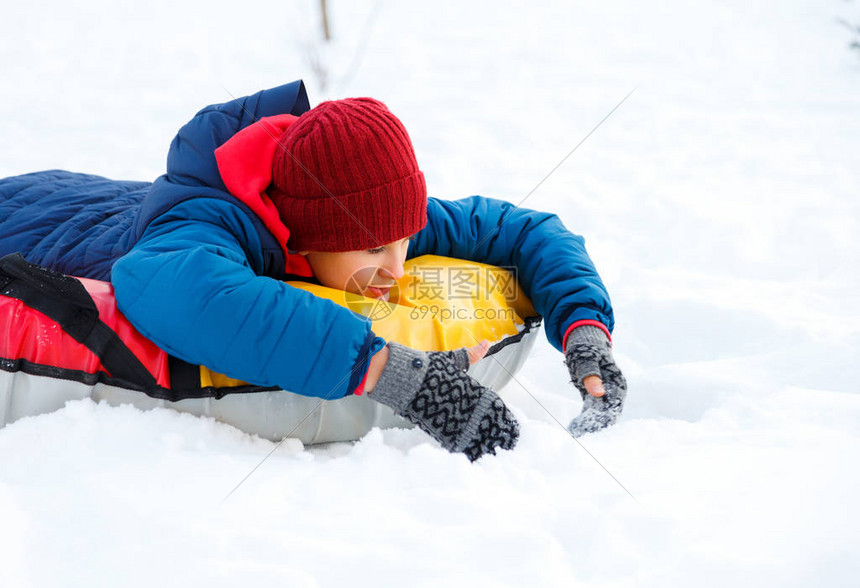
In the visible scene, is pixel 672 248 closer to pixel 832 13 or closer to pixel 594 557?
pixel 594 557

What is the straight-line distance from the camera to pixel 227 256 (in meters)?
1.22

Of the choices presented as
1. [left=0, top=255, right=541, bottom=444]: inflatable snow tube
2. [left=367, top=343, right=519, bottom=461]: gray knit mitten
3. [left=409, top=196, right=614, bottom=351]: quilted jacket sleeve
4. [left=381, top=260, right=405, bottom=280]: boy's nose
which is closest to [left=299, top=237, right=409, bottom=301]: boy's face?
[left=381, top=260, right=405, bottom=280]: boy's nose

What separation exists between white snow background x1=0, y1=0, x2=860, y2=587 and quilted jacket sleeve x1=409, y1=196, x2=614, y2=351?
245mm

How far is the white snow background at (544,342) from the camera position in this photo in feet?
2.86

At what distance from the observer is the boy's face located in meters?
1.48

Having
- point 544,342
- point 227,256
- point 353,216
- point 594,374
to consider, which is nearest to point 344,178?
point 353,216

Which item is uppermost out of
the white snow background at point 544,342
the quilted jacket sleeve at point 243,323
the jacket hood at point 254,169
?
the jacket hood at point 254,169

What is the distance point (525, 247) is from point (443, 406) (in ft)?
2.12

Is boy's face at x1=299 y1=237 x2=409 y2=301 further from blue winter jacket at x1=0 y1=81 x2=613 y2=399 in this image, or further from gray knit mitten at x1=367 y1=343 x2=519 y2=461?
gray knit mitten at x1=367 y1=343 x2=519 y2=461

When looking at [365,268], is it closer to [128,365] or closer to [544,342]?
[128,365]

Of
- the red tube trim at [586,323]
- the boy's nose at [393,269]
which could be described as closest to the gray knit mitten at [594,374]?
the red tube trim at [586,323]

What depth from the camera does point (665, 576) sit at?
2.70 feet

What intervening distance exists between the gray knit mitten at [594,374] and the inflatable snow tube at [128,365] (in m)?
0.18

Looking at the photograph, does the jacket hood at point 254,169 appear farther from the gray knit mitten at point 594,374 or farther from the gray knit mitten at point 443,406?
the gray knit mitten at point 594,374
